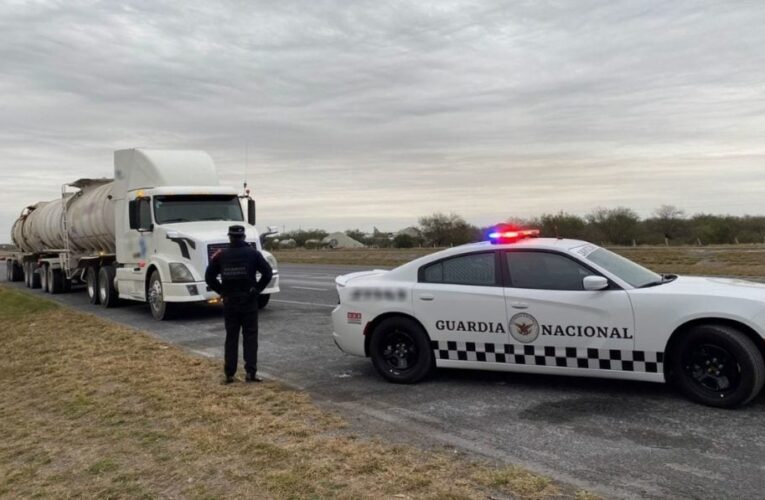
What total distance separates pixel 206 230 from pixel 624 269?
28.5 feet

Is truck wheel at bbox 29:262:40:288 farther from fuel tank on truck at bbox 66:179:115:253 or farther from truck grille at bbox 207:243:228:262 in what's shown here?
truck grille at bbox 207:243:228:262

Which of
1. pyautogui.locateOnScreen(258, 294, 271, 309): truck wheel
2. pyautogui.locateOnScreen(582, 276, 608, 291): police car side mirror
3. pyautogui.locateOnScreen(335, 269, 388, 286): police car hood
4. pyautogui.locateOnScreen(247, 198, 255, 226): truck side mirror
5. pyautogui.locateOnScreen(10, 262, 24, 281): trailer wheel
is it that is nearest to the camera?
pyautogui.locateOnScreen(582, 276, 608, 291): police car side mirror

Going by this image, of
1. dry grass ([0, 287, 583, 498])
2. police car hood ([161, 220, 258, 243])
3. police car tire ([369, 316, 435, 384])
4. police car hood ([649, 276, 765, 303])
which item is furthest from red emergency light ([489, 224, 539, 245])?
police car hood ([161, 220, 258, 243])

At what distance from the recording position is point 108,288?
14.9 m

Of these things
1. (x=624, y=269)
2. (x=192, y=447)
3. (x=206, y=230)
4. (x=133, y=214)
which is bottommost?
(x=192, y=447)

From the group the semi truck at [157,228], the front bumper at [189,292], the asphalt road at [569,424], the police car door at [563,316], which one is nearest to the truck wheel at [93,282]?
the semi truck at [157,228]

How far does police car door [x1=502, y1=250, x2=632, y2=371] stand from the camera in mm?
5539

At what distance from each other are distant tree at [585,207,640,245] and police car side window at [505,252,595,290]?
4115cm

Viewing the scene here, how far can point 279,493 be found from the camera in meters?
3.93

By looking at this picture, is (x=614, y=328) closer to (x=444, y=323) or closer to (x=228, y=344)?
(x=444, y=323)

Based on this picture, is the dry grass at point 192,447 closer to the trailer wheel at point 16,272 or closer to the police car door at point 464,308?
the police car door at point 464,308

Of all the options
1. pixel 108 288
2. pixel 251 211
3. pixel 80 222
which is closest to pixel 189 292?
pixel 251 211

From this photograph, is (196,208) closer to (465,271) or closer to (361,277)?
(361,277)

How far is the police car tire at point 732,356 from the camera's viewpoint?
16.3 ft
